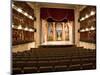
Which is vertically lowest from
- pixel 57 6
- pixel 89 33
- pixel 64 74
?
pixel 64 74

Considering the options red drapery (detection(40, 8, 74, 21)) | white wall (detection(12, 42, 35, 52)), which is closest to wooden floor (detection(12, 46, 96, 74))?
white wall (detection(12, 42, 35, 52))

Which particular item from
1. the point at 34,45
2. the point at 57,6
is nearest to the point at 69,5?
the point at 57,6

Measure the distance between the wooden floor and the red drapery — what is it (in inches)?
21.0

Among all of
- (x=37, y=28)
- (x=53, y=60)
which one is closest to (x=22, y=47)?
(x=37, y=28)

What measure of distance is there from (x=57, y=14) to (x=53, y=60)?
2.71ft

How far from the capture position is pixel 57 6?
324 cm

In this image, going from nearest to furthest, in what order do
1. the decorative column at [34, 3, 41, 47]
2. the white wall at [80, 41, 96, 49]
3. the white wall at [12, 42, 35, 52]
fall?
the white wall at [12, 42, 35, 52] → the decorative column at [34, 3, 41, 47] → the white wall at [80, 41, 96, 49]

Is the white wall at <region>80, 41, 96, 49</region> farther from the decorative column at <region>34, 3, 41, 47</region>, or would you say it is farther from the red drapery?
the decorative column at <region>34, 3, 41, 47</region>

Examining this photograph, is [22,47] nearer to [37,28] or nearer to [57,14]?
[37,28]

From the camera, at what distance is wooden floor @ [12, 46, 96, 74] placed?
308cm

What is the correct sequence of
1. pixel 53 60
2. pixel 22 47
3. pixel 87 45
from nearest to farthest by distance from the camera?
1. pixel 22 47
2. pixel 53 60
3. pixel 87 45

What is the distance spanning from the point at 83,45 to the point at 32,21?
1019 millimetres

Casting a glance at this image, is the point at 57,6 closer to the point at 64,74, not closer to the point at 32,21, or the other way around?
the point at 32,21

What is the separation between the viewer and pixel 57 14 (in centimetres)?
324
